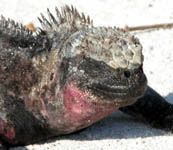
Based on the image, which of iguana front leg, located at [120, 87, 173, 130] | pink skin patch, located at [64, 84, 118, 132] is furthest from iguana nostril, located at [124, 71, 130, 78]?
iguana front leg, located at [120, 87, 173, 130]

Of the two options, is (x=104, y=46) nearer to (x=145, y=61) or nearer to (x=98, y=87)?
(x=98, y=87)

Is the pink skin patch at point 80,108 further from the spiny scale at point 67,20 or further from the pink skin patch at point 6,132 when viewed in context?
the spiny scale at point 67,20

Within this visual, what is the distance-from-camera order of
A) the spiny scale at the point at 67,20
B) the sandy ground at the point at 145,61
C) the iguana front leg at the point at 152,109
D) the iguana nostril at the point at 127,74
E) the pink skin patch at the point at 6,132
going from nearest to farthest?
the iguana nostril at the point at 127,74
the pink skin patch at the point at 6,132
the sandy ground at the point at 145,61
the spiny scale at the point at 67,20
the iguana front leg at the point at 152,109

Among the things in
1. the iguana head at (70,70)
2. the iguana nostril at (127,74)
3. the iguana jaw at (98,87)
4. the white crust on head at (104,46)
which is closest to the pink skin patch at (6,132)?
the iguana head at (70,70)

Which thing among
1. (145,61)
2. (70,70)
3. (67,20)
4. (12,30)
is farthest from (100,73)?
(145,61)

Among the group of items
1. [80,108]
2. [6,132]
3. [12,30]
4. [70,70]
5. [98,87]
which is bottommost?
[6,132]

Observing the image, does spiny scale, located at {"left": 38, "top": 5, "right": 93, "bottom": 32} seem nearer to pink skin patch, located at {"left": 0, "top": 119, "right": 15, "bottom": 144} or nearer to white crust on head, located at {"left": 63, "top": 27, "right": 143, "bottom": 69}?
white crust on head, located at {"left": 63, "top": 27, "right": 143, "bottom": 69}

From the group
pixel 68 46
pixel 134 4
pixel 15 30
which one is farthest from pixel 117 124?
pixel 134 4
